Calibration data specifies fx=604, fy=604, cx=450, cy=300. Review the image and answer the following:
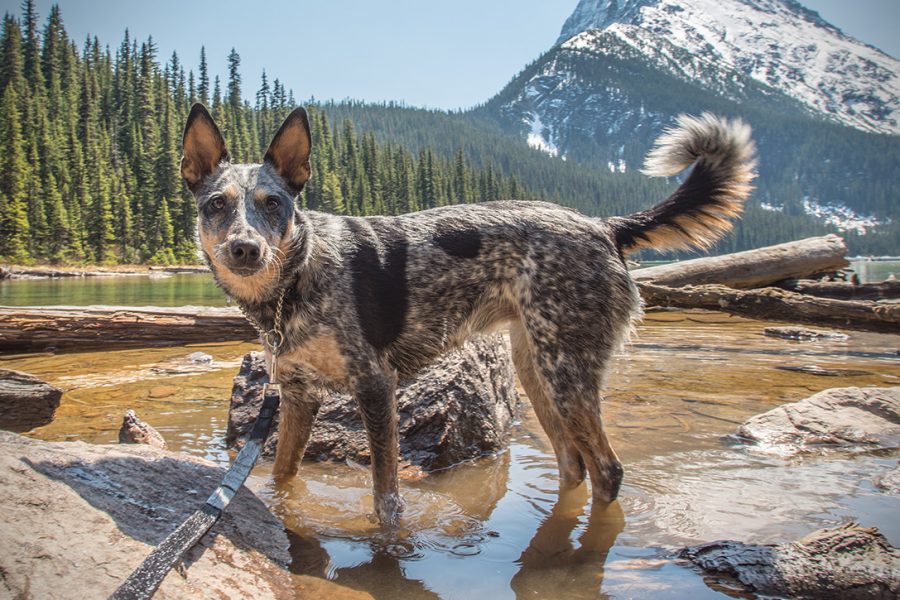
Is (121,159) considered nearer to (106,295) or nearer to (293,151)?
(106,295)

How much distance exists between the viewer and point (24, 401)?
5.59 metres

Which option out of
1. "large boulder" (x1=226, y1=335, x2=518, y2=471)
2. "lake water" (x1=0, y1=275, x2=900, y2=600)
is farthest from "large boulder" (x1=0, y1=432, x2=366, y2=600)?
"large boulder" (x1=226, y1=335, x2=518, y2=471)

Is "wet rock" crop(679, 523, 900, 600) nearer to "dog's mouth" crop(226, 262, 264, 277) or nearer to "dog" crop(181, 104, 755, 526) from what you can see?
"dog" crop(181, 104, 755, 526)

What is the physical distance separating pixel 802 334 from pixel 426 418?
434 inches

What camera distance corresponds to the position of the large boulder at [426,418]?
5359mm

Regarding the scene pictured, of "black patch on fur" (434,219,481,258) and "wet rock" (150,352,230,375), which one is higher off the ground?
"black patch on fur" (434,219,481,258)

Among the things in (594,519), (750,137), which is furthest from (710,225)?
(594,519)

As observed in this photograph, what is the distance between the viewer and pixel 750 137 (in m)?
4.70

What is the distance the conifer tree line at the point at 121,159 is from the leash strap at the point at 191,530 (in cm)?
5073

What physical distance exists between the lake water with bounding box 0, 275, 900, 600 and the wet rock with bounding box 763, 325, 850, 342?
5425mm

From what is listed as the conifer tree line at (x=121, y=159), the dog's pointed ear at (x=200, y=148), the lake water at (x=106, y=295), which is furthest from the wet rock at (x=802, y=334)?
the conifer tree line at (x=121, y=159)

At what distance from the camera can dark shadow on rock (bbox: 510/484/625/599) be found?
10.3ft

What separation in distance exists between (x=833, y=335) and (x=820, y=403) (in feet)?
29.7

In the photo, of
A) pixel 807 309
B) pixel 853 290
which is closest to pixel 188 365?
pixel 807 309
